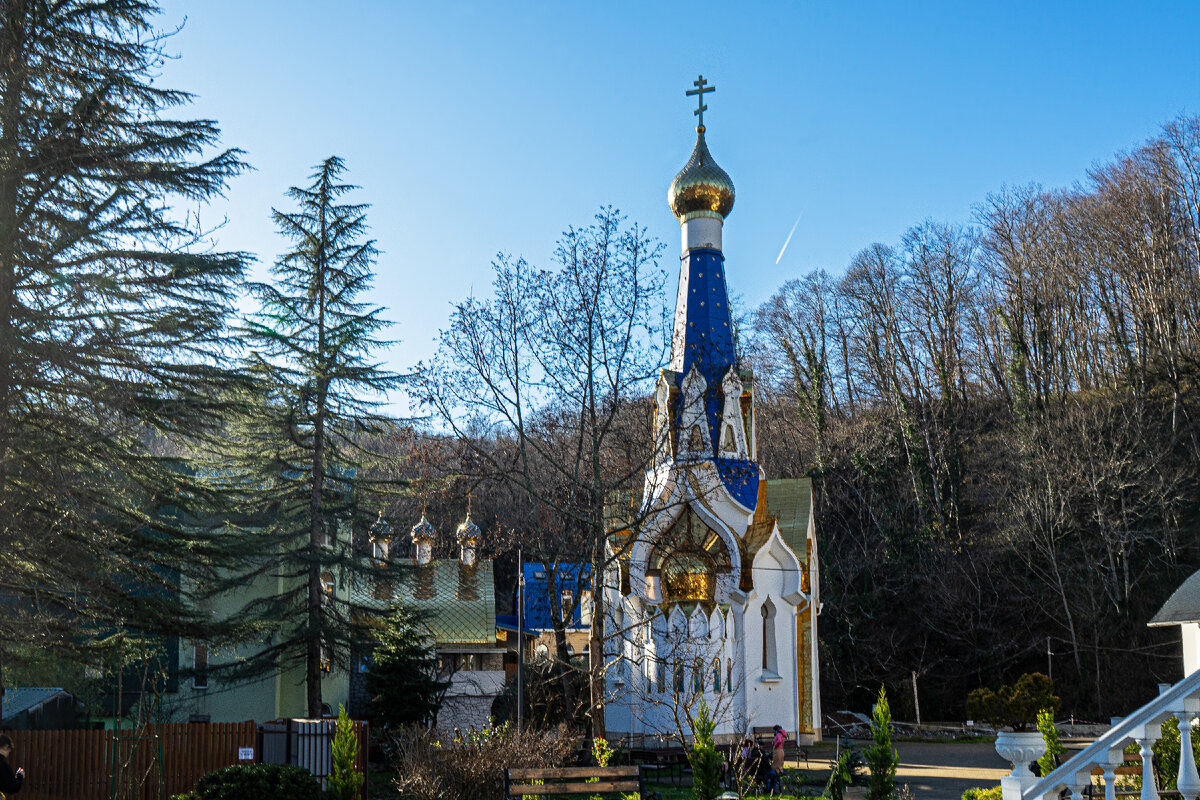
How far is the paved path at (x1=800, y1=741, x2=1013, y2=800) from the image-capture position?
1867cm

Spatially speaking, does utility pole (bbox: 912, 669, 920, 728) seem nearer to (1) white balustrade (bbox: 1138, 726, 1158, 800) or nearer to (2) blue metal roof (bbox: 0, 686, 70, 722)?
(2) blue metal roof (bbox: 0, 686, 70, 722)

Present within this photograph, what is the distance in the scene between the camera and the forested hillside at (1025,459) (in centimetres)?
3322

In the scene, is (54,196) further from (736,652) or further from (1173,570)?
(1173,570)

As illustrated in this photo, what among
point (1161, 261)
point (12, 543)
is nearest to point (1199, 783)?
point (12, 543)

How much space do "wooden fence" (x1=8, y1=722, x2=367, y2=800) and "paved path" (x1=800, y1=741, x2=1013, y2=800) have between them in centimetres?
1164

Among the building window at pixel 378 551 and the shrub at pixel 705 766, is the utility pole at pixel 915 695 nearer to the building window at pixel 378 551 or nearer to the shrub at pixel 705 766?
the building window at pixel 378 551

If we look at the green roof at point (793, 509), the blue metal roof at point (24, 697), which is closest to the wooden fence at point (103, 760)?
the blue metal roof at point (24, 697)

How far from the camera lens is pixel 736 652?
25.2 metres

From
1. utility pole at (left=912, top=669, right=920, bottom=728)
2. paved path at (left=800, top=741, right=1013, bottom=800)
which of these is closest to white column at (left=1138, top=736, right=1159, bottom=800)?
paved path at (left=800, top=741, right=1013, bottom=800)

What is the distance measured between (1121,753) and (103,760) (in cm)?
1464

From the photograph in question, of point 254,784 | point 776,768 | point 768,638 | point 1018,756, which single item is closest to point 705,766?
point 1018,756

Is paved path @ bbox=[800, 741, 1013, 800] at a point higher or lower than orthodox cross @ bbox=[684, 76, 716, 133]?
lower

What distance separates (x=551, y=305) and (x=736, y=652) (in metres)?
9.93

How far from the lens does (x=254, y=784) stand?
565 inches
